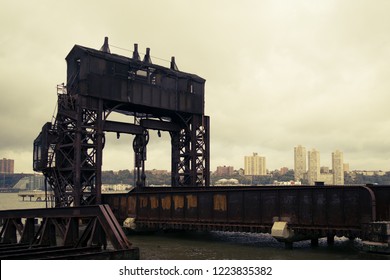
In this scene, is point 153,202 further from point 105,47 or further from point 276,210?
point 105,47

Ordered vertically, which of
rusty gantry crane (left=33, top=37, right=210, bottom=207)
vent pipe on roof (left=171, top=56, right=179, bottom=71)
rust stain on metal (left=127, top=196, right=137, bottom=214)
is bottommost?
rust stain on metal (left=127, top=196, right=137, bottom=214)

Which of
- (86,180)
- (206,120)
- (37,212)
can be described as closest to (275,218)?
(37,212)

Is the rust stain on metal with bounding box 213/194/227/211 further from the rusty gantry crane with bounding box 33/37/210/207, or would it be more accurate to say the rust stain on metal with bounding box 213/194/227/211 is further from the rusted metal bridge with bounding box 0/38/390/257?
the rusty gantry crane with bounding box 33/37/210/207

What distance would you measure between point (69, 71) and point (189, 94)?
11.6m

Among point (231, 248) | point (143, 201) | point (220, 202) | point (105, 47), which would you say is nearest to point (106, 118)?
point (105, 47)

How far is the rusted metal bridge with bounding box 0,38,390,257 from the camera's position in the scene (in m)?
20.4

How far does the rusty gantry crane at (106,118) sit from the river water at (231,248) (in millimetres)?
8368

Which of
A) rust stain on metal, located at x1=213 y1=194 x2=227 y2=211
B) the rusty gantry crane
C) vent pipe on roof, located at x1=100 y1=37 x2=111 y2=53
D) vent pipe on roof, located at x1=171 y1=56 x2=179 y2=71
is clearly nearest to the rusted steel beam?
rust stain on metal, located at x1=213 y1=194 x2=227 y2=211

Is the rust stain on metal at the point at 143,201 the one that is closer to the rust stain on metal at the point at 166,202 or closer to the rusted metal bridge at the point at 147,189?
the rusted metal bridge at the point at 147,189

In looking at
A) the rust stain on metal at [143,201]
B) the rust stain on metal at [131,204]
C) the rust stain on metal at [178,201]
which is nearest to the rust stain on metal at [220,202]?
the rust stain on metal at [178,201]

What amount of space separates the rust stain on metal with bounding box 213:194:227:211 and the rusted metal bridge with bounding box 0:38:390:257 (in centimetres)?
6

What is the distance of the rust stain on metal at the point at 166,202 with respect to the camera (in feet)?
95.6

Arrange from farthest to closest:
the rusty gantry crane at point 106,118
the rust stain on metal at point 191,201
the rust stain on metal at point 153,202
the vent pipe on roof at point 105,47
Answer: the vent pipe on roof at point 105,47, the rusty gantry crane at point 106,118, the rust stain on metal at point 153,202, the rust stain on metal at point 191,201
